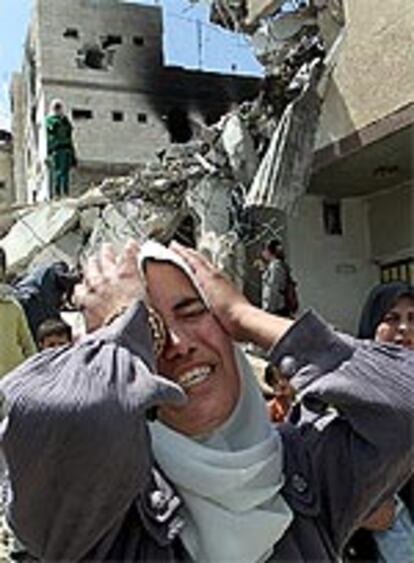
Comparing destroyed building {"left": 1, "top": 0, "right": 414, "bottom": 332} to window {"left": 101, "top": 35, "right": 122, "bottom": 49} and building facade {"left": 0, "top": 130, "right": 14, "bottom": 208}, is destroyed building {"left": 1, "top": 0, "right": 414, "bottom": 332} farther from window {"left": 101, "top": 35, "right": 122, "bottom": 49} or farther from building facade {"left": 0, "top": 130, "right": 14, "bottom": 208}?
building facade {"left": 0, "top": 130, "right": 14, "bottom": 208}

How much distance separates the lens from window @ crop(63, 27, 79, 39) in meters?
27.5

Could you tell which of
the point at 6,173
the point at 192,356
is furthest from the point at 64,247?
the point at 6,173

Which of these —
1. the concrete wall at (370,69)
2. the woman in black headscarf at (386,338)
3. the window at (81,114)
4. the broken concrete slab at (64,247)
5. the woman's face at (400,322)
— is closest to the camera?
the woman in black headscarf at (386,338)

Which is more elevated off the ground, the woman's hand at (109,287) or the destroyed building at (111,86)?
the destroyed building at (111,86)

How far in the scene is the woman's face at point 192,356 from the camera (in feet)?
5.55

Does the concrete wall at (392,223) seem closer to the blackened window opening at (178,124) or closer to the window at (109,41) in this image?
the blackened window opening at (178,124)

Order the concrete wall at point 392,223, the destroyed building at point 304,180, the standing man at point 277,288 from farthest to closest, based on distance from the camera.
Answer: the concrete wall at point 392,223 → the destroyed building at point 304,180 → the standing man at point 277,288

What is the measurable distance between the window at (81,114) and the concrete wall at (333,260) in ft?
44.6

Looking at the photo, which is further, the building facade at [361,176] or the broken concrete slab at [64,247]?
the broken concrete slab at [64,247]

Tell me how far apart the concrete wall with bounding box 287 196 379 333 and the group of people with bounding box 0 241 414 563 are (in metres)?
12.4

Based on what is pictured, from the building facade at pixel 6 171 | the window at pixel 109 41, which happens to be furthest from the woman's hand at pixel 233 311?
the building facade at pixel 6 171

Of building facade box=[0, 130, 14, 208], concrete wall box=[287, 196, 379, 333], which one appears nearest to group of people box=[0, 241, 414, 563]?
concrete wall box=[287, 196, 379, 333]

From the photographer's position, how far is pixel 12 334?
5.15 m

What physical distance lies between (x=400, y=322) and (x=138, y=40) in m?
27.2
